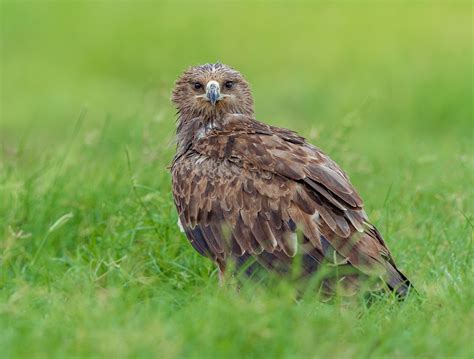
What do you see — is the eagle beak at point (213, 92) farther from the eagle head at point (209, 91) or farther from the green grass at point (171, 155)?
the green grass at point (171, 155)

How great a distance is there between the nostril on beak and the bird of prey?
0.30 metres

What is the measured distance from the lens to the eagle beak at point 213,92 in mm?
6938

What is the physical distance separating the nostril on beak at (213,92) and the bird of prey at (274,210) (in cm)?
30

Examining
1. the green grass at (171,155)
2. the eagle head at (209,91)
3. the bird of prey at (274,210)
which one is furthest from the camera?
the eagle head at (209,91)

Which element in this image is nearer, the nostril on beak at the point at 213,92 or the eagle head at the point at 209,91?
the nostril on beak at the point at 213,92

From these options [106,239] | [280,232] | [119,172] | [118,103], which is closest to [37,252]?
Answer: [106,239]

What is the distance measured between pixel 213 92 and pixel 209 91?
28 mm

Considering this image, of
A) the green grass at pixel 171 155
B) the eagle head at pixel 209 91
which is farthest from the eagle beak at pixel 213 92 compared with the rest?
the green grass at pixel 171 155

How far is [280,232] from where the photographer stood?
6.14 m

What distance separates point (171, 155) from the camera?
8.28 m

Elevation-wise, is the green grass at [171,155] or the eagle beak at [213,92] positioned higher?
the eagle beak at [213,92]

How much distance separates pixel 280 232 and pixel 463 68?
8.39m

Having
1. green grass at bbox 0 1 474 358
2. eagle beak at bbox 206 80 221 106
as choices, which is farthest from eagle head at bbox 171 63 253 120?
green grass at bbox 0 1 474 358

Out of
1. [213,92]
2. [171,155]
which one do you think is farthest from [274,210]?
[171,155]
